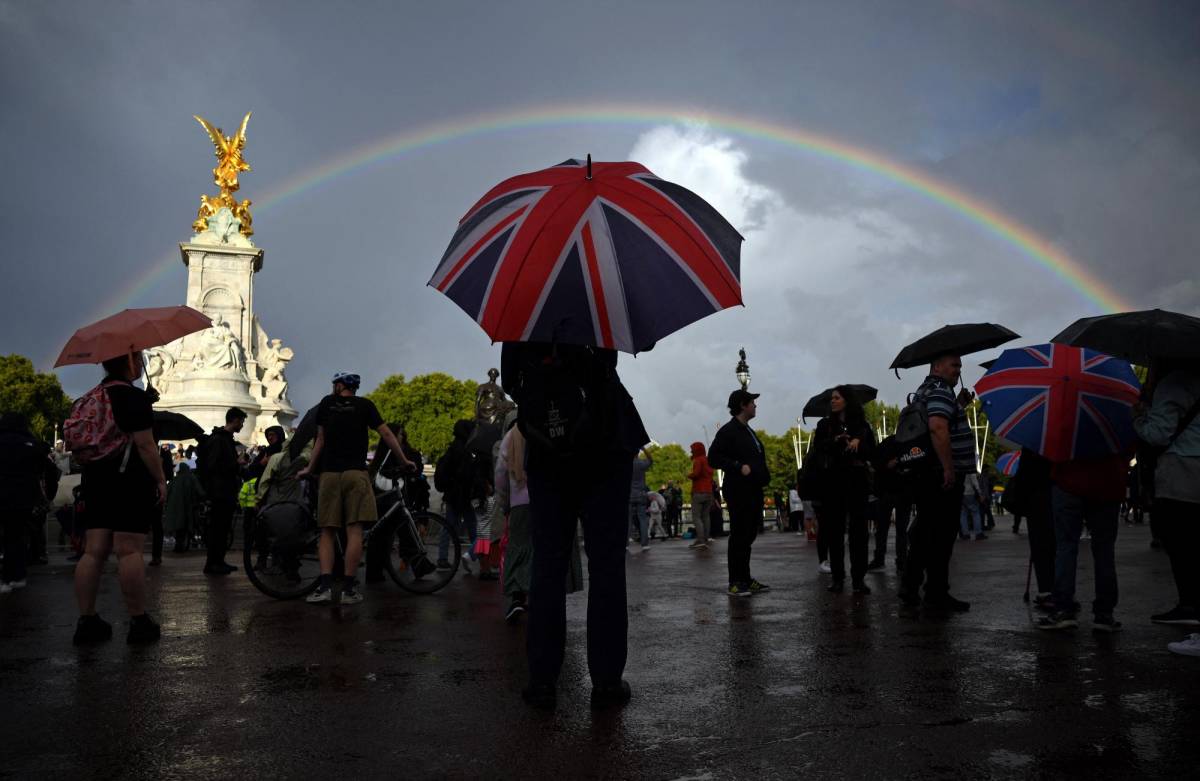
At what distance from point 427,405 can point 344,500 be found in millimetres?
78517

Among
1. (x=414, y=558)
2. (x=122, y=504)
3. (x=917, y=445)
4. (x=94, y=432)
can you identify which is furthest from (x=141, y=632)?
(x=917, y=445)

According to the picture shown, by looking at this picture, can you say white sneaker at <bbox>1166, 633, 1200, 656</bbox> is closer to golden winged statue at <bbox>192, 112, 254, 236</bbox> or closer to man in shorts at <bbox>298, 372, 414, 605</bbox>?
man in shorts at <bbox>298, 372, 414, 605</bbox>

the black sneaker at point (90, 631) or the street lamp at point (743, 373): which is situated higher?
the street lamp at point (743, 373)

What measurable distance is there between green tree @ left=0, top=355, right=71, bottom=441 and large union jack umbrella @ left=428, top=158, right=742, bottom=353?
76.0 meters

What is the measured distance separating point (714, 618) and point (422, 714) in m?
3.66

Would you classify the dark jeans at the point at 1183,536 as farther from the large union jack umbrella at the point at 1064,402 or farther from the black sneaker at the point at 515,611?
the black sneaker at the point at 515,611

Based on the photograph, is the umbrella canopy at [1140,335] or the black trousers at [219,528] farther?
the black trousers at [219,528]

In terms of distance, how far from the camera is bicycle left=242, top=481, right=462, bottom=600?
929cm

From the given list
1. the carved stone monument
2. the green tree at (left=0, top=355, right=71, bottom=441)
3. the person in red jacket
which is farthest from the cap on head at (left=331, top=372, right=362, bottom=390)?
the green tree at (left=0, top=355, right=71, bottom=441)

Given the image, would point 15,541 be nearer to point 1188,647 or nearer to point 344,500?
point 344,500

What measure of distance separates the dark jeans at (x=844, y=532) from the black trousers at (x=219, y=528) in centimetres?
745

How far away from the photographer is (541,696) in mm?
4473

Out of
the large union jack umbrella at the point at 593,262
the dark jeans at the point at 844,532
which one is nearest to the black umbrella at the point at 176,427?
the dark jeans at the point at 844,532

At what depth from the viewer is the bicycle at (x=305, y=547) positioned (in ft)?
30.5
